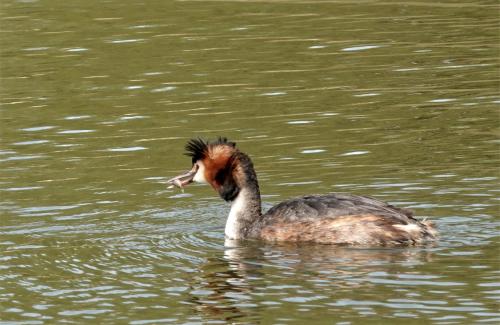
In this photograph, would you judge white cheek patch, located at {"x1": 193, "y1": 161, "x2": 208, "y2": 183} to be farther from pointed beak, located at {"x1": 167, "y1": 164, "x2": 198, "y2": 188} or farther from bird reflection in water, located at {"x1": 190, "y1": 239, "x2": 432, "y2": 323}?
bird reflection in water, located at {"x1": 190, "y1": 239, "x2": 432, "y2": 323}

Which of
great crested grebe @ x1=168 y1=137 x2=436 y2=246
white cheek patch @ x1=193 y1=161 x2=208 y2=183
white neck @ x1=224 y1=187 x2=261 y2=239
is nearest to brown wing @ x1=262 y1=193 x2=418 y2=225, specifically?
great crested grebe @ x1=168 y1=137 x2=436 y2=246

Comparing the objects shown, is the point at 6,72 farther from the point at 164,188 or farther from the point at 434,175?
the point at 434,175

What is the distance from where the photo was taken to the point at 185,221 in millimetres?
15703

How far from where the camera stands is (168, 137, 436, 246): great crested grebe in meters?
14.2

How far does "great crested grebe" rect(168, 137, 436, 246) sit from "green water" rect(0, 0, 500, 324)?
20 cm

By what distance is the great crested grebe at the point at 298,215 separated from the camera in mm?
14188

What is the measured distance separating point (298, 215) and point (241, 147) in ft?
15.5

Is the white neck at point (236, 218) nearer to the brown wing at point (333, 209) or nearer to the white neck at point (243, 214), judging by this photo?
the white neck at point (243, 214)

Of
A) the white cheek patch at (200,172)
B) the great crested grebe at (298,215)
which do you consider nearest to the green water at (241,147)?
the great crested grebe at (298,215)

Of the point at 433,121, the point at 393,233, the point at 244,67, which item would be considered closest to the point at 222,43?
the point at 244,67

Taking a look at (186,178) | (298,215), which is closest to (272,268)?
(298,215)

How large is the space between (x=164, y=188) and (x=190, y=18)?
13.0m

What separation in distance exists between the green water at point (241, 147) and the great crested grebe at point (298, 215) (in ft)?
0.67

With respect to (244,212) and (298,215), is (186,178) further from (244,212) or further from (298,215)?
(298,215)
